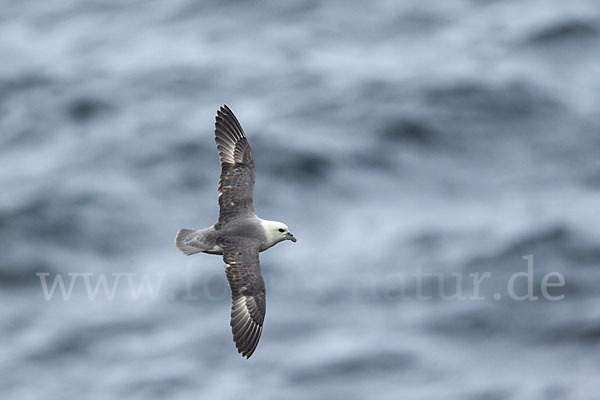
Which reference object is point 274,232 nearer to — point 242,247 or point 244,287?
point 242,247

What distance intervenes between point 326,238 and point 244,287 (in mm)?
12730

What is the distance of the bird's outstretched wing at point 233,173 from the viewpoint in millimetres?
13375

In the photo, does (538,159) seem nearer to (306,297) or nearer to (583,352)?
(583,352)

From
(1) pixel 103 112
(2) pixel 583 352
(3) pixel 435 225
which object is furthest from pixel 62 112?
(2) pixel 583 352

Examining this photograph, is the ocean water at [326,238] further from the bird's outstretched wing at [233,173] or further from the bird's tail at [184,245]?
the bird's tail at [184,245]

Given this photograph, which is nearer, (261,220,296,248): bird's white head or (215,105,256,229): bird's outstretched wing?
(261,220,296,248): bird's white head

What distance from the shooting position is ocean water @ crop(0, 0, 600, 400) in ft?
80.4

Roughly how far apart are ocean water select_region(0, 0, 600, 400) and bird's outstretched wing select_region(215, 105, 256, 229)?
987 cm

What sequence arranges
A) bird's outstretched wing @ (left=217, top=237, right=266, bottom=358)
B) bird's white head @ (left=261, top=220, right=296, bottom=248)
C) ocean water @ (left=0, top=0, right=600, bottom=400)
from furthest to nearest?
ocean water @ (left=0, top=0, right=600, bottom=400) → bird's white head @ (left=261, top=220, right=296, bottom=248) → bird's outstretched wing @ (left=217, top=237, right=266, bottom=358)

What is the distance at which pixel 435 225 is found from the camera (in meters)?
25.7

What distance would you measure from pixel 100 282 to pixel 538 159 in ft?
39.0

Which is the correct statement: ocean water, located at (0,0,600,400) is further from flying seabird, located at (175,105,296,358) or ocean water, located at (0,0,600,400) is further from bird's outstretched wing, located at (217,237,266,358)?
bird's outstretched wing, located at (217,237,266,358)

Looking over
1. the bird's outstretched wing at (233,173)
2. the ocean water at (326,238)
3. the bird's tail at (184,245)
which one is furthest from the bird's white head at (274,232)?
the ocean water at (326,238)

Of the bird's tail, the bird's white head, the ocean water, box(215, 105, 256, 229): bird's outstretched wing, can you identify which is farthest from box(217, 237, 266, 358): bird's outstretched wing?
the ocean water
